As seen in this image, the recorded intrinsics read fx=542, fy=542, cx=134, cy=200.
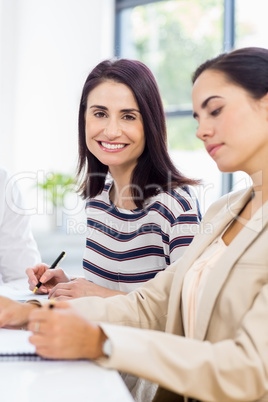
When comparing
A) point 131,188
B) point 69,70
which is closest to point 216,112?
point 131,188

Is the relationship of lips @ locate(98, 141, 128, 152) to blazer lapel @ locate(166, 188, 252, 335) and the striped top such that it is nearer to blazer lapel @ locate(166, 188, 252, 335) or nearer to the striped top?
the striped top

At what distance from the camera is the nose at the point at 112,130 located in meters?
1.72

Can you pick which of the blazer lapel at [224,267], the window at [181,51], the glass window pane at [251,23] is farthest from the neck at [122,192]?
the glass window pane at [251,23]

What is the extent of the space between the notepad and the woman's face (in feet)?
1.79

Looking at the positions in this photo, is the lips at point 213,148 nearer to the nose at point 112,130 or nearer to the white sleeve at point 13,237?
the nose at point 112,130

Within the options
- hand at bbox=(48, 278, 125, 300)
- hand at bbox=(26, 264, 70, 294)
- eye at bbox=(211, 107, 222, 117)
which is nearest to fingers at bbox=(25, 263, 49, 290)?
hand at bbox=(26, 264, 70, 294)

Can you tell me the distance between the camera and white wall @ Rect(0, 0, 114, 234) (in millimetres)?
4773

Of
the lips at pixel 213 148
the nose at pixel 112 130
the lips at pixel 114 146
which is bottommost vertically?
the lips at pixel 114 146

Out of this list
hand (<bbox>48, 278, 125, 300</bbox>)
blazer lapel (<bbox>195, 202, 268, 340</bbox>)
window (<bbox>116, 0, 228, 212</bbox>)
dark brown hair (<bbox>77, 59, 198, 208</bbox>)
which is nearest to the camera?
blazer lapel (<bbox>195, 202, 268, 340</bbox>)

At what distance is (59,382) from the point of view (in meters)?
0.88

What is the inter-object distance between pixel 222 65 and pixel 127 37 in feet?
13.5

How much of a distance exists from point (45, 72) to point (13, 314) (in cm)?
403

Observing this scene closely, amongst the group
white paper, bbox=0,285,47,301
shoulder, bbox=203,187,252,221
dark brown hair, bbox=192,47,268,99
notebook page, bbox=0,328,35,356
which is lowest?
white paper, bbox=0,285,47,301

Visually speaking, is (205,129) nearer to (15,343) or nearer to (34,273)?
(15,343)
